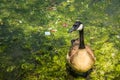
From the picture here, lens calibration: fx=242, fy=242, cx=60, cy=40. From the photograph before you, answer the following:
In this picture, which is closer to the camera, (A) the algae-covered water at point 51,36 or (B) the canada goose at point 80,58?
(B) the canada goose at point 80,58

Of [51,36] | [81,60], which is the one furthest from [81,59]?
[51,36]

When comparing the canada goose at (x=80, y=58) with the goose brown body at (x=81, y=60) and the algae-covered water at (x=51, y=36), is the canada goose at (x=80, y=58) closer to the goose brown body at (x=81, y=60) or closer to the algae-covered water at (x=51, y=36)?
the goose brown body at (x=81, y=60)

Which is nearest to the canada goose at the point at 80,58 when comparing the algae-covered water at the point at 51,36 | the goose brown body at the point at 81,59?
the goose brown body at the point at 81,59

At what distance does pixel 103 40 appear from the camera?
8.21 m

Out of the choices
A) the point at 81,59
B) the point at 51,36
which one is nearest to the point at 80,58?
the point at 81,59

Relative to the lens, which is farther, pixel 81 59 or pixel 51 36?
pixel 51 36

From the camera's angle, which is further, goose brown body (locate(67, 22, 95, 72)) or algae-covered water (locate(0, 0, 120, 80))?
algae-covered water (locate(0, 0, 120, 80))

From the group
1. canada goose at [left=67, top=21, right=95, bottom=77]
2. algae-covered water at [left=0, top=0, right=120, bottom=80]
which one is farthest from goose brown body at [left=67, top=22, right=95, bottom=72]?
algae-covered water at [left=0, top=0, right=120, bottom=80]

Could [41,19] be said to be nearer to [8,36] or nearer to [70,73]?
[8,36]

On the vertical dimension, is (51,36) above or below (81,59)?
below

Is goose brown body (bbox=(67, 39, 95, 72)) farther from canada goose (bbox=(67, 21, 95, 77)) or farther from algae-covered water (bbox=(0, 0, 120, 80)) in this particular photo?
algae-covered water (bbox=(0, 0, 120, 80))

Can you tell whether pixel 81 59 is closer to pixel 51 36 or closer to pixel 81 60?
pixel 81 60

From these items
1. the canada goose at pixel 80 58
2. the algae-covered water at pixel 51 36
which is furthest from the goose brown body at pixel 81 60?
the algae-covered water at pixel 51 36

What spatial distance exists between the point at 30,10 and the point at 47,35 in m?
1.81
